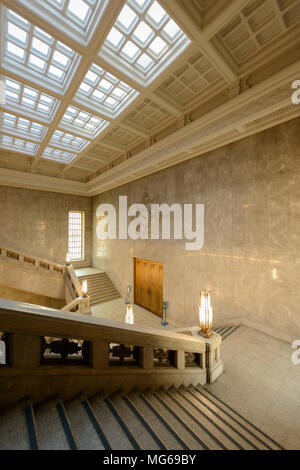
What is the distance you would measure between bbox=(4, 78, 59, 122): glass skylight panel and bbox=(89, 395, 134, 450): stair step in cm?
803

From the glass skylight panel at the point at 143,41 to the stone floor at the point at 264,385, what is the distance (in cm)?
736

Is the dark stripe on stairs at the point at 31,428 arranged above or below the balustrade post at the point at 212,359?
above

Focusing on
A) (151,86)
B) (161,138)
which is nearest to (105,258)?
(161,138)

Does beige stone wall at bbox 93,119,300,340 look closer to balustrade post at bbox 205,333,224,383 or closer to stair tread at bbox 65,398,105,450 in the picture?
balustrade post at bbox 205,333,224,383

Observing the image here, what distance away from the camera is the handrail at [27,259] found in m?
9.84

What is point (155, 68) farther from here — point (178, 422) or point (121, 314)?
point (121, 314)

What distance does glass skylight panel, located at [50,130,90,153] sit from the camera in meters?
8.69

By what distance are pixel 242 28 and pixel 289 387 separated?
25.3 ft

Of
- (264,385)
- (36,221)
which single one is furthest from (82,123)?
(264,385)

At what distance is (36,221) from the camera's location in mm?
12812

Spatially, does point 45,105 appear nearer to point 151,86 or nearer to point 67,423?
point 151,86

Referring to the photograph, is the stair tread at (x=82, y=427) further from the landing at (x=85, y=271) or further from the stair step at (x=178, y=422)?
the landing at (x=85, y=271)

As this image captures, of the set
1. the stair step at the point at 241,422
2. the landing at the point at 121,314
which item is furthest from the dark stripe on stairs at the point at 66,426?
the landing at the point at 121,314
